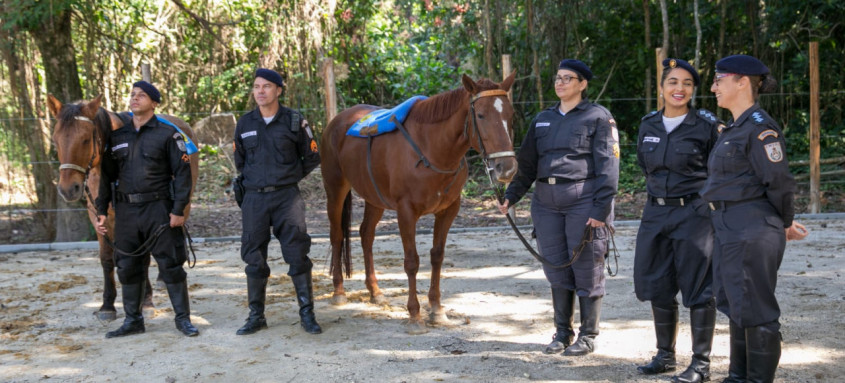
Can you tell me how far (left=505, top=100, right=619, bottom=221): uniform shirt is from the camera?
373 centimetres

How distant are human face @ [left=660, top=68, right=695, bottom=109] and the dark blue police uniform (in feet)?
1.38

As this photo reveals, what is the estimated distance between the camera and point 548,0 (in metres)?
11.5

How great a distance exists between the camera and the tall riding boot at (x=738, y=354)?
3.17 meters

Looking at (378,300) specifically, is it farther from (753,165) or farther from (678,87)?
(753,165)

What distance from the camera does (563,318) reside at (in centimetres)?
403

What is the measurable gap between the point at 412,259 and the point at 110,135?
217 cm

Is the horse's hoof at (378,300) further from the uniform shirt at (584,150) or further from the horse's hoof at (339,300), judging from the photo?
the uniform shirt at (584,150)

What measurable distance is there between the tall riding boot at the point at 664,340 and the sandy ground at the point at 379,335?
10 centimetres

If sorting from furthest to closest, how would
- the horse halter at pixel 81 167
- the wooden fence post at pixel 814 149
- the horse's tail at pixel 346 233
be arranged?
1. the wooden fence post at pixel 814 149
2. the horse's tail at pixel 346 233
3. the horse halter at pixel 81 167

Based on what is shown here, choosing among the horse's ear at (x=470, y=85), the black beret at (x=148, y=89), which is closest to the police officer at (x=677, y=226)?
the horse's ear at (x=470, y=85)

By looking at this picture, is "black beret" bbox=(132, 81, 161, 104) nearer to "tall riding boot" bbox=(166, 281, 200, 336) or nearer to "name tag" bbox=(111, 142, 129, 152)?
"name tag" bbox=(111, 142, 129, 152)

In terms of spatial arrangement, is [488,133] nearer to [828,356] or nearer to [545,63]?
[828,356]

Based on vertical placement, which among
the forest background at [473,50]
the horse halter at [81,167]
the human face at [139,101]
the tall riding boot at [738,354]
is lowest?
the tall riding boot at [738,354]

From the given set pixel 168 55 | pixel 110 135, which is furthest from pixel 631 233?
pixel 168 55
